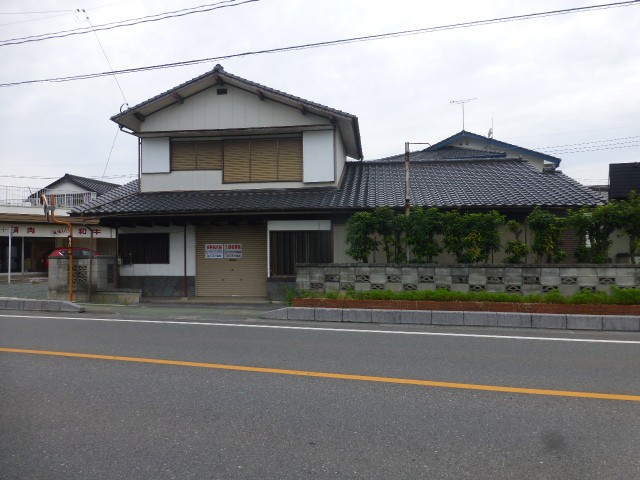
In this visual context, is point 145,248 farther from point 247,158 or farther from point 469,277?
point 469,277

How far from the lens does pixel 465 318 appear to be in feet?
33.7

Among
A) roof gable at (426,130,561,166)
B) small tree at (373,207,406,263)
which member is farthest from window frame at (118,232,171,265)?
roof gable at (426,130,561,166)

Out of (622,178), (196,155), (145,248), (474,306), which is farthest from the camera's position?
(622,178)

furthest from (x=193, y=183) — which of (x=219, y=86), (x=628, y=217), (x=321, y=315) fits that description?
(x=628, y=217)

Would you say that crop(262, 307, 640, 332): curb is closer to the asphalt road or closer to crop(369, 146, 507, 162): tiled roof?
the asphalt road

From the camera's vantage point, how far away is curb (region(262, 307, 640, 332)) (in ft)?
31.8

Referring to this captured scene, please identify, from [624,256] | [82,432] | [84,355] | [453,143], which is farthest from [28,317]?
[453,143]

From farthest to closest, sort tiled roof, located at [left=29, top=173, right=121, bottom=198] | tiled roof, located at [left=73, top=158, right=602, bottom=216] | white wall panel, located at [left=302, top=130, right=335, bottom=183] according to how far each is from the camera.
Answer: tiled roof, located at [left=29, top=173, right=121, bottom=198] < white wall panel, located at [left=302, top=130, right=335, bottom=183] < tiled roof, located at [left=73, top=158, right=602, bottom=216]

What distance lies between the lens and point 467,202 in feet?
46.2

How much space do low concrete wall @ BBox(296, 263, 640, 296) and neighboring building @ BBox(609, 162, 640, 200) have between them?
1270 centimetres

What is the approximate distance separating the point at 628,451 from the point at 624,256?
1253 centimetres

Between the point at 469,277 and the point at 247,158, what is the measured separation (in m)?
8.22

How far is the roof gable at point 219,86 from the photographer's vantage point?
15391 millimetres

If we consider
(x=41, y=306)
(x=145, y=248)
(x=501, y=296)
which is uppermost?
(x=145, y=248)
